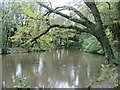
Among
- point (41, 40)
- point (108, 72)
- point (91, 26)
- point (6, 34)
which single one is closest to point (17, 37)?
point (41, 40)

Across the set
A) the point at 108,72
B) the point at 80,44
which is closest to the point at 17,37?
the point at 108,72

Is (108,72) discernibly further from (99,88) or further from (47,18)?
(47,18)

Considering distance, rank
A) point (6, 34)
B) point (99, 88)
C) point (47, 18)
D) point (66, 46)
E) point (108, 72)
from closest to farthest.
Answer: point (99, 88) < point (108, 72) < point (47, 18) < point (6, 34) < point (66, 46)

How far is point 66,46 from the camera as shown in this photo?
32.4 metres

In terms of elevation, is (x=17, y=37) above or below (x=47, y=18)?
below

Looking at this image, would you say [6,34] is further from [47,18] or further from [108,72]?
[108,72]

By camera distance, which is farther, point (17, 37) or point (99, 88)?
point (17, 37)

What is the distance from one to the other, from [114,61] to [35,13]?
11.8ft

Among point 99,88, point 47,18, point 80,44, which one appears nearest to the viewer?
point 99,88

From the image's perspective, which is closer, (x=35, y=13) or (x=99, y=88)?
(x=99, y=88)

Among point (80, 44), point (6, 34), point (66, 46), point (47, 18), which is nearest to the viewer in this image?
point (47, 18)

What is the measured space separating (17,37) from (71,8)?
2396 millimetres

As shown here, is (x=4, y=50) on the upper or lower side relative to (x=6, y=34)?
lower

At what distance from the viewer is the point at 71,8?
28.7 ft
